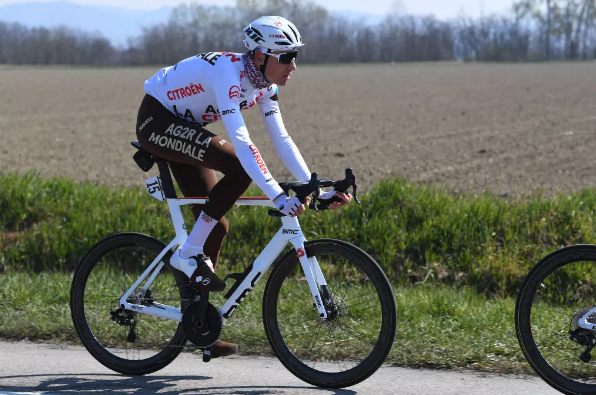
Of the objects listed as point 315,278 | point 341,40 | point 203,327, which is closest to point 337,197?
point 315,278

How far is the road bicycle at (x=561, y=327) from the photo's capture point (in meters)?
4.23

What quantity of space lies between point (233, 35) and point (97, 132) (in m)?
101

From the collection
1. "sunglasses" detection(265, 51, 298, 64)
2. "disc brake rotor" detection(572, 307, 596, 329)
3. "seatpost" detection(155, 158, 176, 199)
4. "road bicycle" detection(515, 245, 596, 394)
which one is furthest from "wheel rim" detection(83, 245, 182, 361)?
"disc brake rotor" detection(572, 307, 596, 329)

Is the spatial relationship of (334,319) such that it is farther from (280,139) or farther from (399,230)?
(399,230)

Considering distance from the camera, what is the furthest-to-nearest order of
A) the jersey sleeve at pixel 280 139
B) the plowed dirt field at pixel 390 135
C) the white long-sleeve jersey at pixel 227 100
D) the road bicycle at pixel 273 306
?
the plowed dirt field at pixel 390 135, the jersey sleeve at pixel 280 139, the road bicycle at pixel 273 306, the white long-sleeve jersey at pixel 227 100

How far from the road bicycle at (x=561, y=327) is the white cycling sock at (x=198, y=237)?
68.9 inches

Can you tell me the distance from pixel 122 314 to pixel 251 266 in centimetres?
98

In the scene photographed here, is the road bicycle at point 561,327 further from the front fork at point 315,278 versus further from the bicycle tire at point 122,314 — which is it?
the bicycle tire at point 122,314

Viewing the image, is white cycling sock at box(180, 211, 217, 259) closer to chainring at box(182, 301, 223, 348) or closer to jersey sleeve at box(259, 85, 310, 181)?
chainring at box(182, 301, 223, 348)

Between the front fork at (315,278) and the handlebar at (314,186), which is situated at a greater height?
the handlebar at (314,186)

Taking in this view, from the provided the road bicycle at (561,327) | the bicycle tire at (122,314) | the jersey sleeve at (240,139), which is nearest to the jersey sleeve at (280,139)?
the jersey sleeve at (240,139)

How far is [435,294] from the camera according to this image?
21.6 ft

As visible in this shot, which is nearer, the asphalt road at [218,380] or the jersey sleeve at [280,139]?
the asphalt road at [218,380]

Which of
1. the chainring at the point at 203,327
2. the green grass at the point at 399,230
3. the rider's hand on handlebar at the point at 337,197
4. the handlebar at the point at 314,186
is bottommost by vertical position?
the green grass at the point at 399,230
